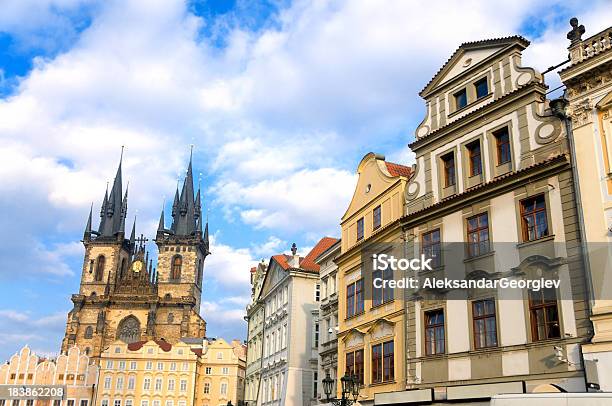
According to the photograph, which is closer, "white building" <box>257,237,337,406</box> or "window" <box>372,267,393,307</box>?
"window" <box>372,267,393,307</box>

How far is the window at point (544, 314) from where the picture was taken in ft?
58.5

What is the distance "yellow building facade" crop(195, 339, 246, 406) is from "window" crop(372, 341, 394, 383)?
6580 centimetres

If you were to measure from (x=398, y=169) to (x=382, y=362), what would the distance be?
9.07m

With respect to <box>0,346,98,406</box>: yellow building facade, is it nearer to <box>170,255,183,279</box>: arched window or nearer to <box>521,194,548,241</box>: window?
<box>170,255,183,279</box>: arched window

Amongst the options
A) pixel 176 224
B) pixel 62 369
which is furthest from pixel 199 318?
pixel 62 369

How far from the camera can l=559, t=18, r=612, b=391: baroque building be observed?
16234 mm

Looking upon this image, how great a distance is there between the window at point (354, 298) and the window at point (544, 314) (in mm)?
9922

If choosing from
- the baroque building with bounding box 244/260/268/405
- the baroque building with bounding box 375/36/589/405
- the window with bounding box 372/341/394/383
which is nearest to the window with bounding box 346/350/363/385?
the window with bounding box 372/341/394/383

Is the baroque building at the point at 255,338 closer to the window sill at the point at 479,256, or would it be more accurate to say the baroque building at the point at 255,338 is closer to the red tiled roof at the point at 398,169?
the red tiled roof at the point at 398,169

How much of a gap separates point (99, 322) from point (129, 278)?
10389mm

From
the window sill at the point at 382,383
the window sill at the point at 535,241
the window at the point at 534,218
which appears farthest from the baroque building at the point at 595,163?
the window sill at the point at 382,383

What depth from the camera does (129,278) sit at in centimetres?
11488

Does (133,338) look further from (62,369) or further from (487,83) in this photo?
(487,83)

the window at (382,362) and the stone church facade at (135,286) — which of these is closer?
the window at (382,362)
